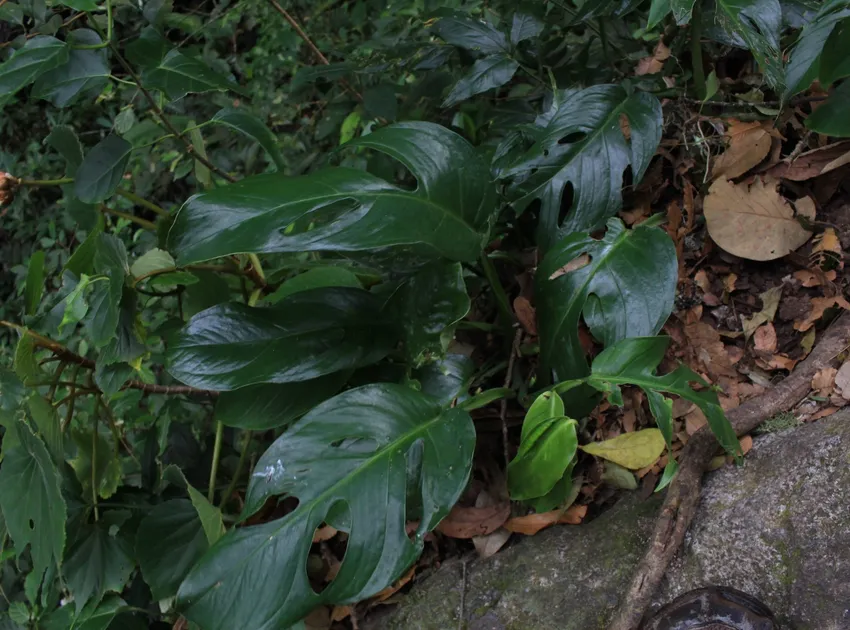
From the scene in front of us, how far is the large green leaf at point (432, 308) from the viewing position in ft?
4.00

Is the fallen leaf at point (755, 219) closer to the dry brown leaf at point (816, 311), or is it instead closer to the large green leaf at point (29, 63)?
the dry brown leaf at point (816, 311)

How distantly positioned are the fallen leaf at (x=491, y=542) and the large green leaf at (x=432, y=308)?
0.43 m

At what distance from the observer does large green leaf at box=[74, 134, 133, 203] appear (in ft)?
3.94

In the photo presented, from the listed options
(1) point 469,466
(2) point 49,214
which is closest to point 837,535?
(1) point 469,466

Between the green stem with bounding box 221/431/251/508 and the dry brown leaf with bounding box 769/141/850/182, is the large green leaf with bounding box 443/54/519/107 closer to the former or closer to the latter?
the dry brown leaf with bounding box 769/141/850/182

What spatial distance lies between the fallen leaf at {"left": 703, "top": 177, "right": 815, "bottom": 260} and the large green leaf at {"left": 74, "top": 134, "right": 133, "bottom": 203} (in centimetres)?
122

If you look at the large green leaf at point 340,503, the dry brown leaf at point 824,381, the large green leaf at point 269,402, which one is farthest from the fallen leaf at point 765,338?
the large green leaf at point 269,402

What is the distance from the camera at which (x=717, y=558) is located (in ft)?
3.69

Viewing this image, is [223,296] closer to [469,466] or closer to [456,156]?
[456,156]

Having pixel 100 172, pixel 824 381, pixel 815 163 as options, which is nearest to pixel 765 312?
pixel 824 381

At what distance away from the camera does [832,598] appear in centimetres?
99

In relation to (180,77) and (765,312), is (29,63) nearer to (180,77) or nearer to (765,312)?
(180,77)

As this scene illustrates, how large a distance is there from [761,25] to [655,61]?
61cm

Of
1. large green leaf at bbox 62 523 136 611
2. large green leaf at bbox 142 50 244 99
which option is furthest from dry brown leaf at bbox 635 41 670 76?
large green leaf at bbox 62 523 136 611
